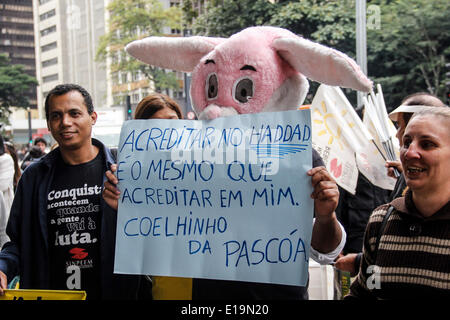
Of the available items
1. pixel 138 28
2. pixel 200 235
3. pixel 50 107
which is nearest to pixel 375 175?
pixel 200 235

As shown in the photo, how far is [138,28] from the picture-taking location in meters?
25.8

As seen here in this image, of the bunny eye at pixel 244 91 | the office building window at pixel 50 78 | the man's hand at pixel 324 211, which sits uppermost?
the office building window at pixel 50 78

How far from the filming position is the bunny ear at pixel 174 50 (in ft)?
8.39

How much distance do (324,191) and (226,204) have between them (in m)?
0.38

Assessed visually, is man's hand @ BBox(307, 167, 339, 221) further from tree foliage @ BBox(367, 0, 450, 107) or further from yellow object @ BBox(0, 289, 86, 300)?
tree foliage @ BBox(367, 0, 450, 107)

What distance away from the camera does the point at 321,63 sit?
2.18m

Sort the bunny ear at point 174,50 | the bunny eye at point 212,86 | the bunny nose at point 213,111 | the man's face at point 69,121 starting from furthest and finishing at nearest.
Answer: the bunny ear at point 174,50, the man's face at point 69,121, the bunny eye at point 212,86, the bunny nose at point 213,111

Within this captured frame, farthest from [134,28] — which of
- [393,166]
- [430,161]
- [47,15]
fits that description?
[430,161]

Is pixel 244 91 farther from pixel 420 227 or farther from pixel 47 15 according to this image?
pixel 47 15

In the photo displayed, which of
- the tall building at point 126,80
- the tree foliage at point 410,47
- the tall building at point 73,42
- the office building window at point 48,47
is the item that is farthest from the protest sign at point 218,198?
Answer: the office building window at point 48,47

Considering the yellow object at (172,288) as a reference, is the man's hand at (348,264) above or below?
above

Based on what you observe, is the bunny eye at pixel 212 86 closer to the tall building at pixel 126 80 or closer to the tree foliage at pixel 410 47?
the tree foliage at pixel 410 47

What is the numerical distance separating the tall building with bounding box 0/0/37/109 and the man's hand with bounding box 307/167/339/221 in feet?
84.8
